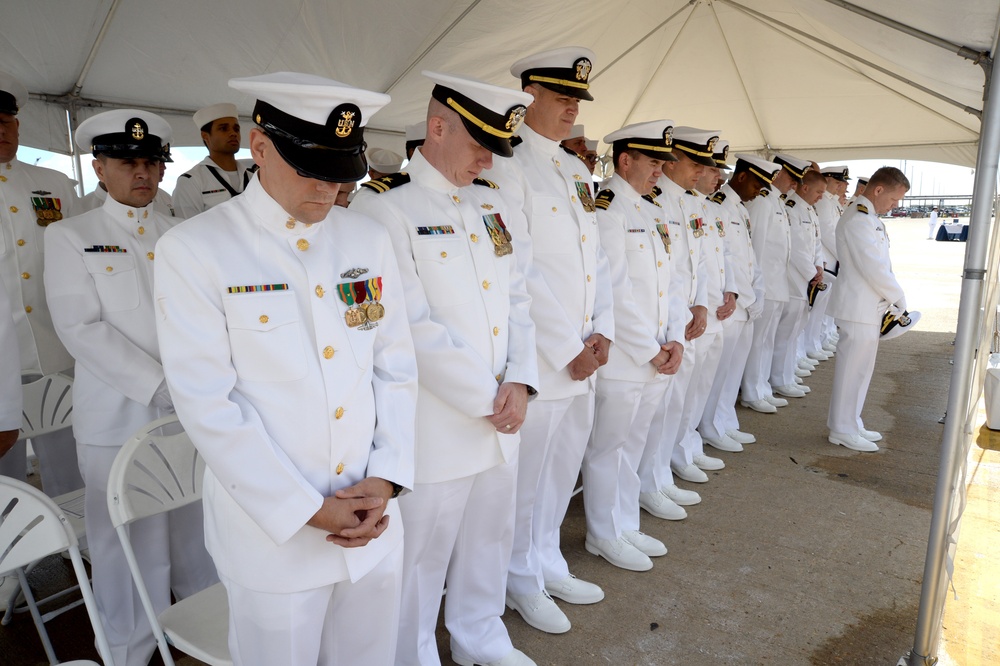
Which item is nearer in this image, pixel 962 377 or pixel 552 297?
pixel 962 377

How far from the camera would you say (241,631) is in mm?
1554

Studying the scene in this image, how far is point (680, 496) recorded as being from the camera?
13.1 feet

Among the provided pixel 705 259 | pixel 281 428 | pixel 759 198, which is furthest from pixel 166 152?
pixel 759 198

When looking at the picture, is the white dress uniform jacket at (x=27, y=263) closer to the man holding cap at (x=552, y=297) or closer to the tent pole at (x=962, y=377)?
the man holding cap at (x=552, y=297)

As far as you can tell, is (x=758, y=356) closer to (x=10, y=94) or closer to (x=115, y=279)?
(x=115, y=279)

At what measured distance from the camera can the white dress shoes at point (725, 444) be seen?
490 centimetres

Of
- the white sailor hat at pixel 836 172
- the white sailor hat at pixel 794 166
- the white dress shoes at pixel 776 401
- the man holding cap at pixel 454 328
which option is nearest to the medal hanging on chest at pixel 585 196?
the man holding cap at pixel 454 328

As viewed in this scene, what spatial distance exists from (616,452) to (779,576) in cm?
91

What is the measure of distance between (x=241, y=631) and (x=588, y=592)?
5.66 ft

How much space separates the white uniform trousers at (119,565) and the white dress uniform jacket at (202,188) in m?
1.91

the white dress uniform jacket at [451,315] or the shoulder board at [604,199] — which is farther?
the shoulder board at [604,199]

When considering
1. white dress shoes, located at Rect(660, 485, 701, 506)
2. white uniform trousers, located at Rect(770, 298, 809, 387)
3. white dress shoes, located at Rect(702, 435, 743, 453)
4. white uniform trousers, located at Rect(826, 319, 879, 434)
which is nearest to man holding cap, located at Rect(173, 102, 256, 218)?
white dress shoes, located at Rect(660, 485, 701, 506)

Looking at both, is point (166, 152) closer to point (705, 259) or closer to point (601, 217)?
point (601, 217)

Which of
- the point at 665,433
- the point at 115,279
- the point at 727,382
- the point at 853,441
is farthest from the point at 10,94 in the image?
the point at 853,441
